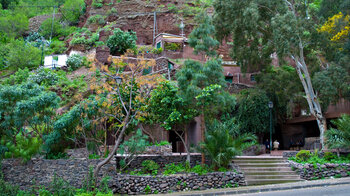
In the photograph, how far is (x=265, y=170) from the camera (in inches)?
637

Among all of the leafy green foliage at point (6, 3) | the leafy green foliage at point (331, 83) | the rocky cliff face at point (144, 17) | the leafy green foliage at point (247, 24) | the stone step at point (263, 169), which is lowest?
the stone step at point (263, 169)

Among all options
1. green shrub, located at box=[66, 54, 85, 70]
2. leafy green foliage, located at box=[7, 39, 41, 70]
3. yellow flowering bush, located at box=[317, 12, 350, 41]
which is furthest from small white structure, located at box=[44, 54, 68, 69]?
yellow flowering bush, located at box=[317, 12, 350, 41]

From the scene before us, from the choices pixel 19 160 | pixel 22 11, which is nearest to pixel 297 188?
pixel 19 160

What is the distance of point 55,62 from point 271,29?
71.5 ft

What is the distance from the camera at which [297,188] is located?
1366 cm

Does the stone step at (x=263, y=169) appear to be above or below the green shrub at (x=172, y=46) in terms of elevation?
below

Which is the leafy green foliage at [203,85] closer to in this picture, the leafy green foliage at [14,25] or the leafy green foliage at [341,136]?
the leafy green foliage at [341,136]

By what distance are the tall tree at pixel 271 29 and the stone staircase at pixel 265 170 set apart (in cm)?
410

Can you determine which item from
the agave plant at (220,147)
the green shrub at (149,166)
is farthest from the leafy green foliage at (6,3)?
the agave plant at (220,147)

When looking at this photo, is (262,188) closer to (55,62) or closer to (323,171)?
(323,171)

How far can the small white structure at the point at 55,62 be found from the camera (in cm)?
3247

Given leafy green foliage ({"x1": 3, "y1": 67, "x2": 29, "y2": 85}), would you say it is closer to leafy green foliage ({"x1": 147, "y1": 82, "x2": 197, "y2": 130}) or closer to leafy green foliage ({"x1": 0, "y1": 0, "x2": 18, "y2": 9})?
leafy green foliage ({"x1": 147, "y1": 82, "x2": 197, "y2": 130})

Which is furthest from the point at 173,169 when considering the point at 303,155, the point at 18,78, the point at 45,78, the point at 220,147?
the point at 18,78

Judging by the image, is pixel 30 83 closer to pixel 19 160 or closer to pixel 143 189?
pixel 19 160
